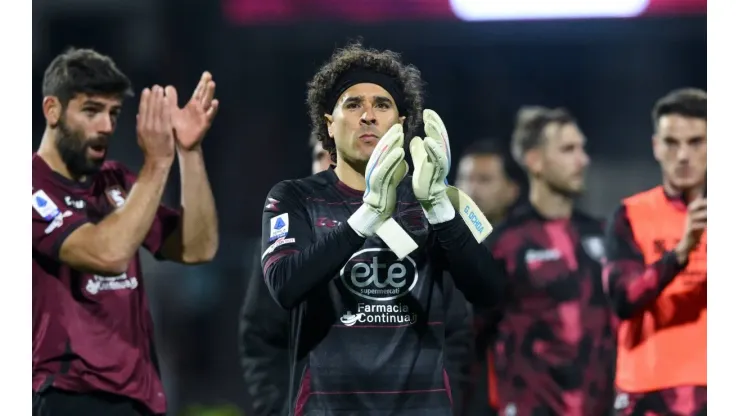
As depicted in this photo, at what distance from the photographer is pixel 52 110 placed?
10.6 feet

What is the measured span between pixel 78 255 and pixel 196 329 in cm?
48

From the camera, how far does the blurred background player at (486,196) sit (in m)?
3.23

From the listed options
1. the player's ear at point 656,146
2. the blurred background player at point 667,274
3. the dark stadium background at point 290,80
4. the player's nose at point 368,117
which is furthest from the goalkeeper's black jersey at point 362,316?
the player's ear at point 656,146

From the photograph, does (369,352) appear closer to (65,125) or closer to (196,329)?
(196,329)

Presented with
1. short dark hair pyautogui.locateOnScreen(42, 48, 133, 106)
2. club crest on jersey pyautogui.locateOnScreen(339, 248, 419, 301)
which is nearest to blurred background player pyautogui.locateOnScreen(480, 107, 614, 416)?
club crest on jersey pyautogui.locateOnScreen(339, 248, 419, 301)

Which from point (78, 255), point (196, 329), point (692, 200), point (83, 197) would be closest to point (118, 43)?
point (83, 197)

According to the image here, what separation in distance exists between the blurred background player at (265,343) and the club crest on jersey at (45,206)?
2.29 feet

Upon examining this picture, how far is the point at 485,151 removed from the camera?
3236 mm

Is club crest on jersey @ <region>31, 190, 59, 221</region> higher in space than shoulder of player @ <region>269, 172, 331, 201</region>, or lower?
lower

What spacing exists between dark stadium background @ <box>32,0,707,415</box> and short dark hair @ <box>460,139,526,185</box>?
0.03 m

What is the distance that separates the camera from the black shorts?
309cm

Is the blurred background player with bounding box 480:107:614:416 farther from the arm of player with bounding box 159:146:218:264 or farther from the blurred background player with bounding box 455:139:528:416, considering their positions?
the arm of player with bounding box 159:146:218:264

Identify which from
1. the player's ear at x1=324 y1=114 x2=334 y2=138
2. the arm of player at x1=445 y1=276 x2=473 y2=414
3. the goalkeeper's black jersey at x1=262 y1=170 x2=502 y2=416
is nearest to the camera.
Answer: the goalkeeper's black jersey at x1=262 y1=170 x2=502 y2=416

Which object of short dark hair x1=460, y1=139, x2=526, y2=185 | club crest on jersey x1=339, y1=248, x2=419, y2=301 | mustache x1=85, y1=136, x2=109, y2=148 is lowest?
club crest on jersey x1=339, y1=248, x2=419, y2=301
